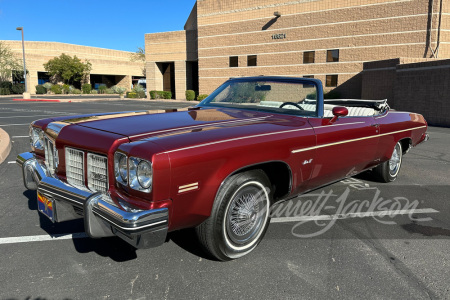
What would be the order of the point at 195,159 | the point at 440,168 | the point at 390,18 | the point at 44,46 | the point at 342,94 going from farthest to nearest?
1. the point at 44,46
2. the point at 342,94
3. the point at 390,18
4. the point at 440,168
5. the point at 195,159

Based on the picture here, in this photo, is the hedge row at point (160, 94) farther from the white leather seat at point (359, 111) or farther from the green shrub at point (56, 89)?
the white leather seat at point (359, 111)

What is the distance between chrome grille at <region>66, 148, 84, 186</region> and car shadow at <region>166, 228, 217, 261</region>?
102 centimetres

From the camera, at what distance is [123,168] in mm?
2398

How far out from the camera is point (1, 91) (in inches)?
1773

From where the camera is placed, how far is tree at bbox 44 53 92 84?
53938 millimetres

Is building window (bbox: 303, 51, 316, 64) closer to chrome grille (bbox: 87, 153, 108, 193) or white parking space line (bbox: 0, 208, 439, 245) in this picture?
white parking space line (bbox: 0, 208, 439, 245)

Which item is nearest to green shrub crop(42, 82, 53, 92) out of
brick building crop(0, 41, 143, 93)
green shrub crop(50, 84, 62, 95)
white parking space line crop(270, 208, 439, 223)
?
green shrub crop(50, 84, 62, 95)

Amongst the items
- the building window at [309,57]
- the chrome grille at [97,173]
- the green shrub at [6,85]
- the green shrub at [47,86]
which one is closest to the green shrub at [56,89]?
the green shrub at [47,86]

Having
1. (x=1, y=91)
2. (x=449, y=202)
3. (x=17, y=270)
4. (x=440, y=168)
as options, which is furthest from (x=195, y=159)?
(x=1, y=91)

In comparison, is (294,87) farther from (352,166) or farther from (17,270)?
(17,270)

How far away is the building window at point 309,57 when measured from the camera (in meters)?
28.5

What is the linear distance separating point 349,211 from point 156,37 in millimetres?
38157

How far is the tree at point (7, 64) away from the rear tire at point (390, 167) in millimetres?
55522

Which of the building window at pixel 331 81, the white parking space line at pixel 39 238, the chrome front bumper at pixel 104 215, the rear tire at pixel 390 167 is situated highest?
the building window at pixel 331 81
